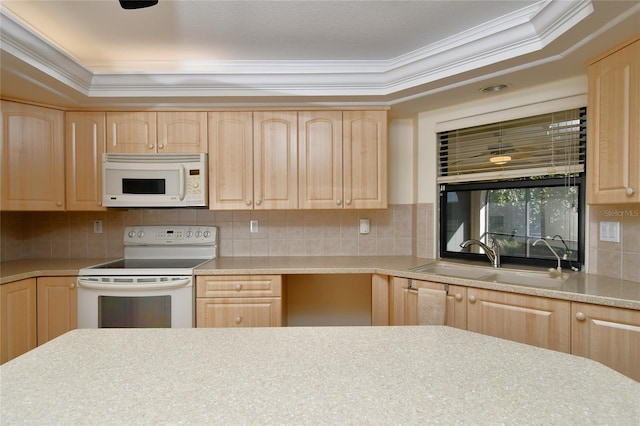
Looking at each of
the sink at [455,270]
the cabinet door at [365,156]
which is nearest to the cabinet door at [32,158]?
the cabinet door at [365,156]

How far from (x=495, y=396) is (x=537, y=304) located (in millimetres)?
1294

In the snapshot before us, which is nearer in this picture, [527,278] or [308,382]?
[308,382]

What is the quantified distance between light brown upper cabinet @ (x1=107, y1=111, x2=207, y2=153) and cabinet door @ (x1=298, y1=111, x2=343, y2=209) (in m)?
0.82

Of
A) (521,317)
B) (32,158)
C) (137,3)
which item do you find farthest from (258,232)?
(521,317)

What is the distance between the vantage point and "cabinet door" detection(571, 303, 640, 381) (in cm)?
138

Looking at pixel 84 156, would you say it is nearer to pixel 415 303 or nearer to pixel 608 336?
pixel 415 303

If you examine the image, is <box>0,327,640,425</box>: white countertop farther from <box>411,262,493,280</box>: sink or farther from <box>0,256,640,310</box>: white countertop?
<box>411,262,493,280</box>: sink

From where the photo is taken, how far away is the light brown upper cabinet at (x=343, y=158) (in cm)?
250

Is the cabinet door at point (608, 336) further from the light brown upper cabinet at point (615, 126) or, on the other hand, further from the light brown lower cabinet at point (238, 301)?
the light brown lower cabinet at point (238, 301)

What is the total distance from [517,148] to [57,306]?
11.4 feet

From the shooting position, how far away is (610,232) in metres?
1.85

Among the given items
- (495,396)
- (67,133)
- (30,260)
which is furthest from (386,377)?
(30,260)

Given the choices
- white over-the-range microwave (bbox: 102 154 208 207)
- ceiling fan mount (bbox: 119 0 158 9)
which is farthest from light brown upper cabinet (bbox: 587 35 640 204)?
white over-the-range microwave (bbox: 102 154 208 207)

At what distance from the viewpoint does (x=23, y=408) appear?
0.59 m
